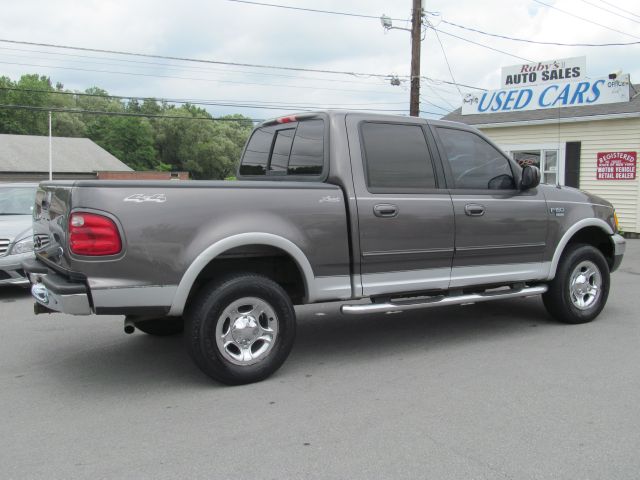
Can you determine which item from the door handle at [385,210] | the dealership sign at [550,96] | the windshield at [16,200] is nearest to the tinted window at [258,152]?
the door handle at [385,210]

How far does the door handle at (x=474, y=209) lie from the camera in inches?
221

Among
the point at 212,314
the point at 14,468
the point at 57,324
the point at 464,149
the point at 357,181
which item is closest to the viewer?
the point at 14,468

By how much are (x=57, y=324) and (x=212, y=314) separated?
3.17 metres

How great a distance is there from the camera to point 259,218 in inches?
182

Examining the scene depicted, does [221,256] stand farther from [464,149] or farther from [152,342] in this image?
[464,149]

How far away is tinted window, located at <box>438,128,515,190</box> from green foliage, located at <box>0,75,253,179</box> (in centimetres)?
6983

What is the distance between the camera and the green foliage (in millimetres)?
73000

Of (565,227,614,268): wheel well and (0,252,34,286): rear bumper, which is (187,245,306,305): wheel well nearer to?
(565,227,614,268): wheel well

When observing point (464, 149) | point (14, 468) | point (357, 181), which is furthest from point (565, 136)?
point (14, 468)

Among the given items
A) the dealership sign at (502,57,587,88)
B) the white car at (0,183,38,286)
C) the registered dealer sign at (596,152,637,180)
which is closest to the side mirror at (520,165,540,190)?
the white car at (0,183,38,286)

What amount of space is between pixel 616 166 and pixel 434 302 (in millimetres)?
12947

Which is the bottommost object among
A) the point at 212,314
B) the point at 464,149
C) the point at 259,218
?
the point at 212,314

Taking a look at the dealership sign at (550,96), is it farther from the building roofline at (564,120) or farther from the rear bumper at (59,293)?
the rear bumper at (59,293)

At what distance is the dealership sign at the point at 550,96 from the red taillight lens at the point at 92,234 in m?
15.3
